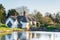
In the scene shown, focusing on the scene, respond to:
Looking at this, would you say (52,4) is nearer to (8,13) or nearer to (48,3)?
(48,3)

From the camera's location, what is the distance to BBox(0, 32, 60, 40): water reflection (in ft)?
22.4

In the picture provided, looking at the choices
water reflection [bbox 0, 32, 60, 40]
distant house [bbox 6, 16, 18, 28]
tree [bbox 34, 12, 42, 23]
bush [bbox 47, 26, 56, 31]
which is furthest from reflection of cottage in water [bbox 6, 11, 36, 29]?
bush [bbox 47, 26, 56, 31]

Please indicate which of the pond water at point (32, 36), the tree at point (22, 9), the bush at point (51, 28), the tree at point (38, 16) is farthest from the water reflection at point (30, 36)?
the tree at point (22, 9)

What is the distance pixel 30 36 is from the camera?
22.9 ft

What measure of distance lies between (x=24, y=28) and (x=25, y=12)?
0.39 m

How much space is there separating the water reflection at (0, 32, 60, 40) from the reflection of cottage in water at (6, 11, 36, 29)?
212 mm

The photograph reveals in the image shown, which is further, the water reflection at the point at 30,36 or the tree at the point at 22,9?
the tree at the point at 22,9

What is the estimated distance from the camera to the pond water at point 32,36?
22.4 ft

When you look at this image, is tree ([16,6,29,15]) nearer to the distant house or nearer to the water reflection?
the distant house

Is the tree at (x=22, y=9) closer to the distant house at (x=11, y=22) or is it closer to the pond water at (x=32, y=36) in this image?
the distant house at (x=11, y=22)

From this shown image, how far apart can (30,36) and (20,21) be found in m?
0.45

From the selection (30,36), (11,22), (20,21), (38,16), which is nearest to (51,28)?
(38,16)

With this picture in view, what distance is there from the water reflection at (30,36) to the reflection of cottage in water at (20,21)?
212mm

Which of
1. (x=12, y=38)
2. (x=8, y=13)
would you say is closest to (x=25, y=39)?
(x=12, y=38)
